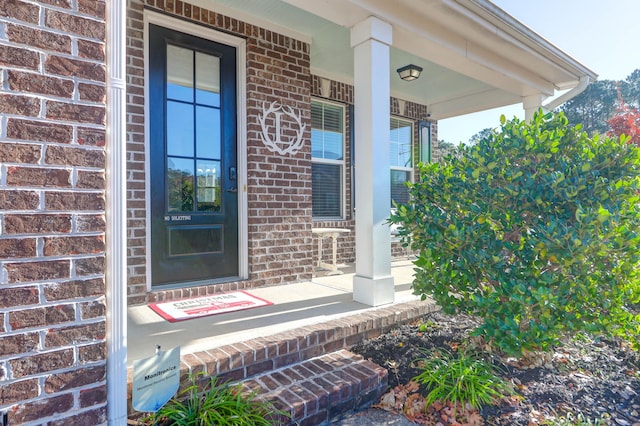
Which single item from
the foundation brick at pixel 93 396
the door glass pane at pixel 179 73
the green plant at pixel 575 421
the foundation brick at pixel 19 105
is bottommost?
the green plant at pixel 575 421

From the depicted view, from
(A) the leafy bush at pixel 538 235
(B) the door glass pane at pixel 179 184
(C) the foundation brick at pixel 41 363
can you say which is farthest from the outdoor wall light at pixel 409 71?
(C) the foundation brick at pixel 41 363

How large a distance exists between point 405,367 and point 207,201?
2.12 metres

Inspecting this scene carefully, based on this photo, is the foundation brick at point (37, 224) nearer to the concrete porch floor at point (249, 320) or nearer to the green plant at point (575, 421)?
the concrete porch floor at point (249, 320)

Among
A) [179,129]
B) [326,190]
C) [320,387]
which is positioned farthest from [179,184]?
[326,190]

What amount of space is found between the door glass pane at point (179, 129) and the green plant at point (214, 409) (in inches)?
78.6

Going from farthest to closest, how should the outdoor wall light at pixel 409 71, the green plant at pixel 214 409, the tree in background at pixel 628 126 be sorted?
the tree in background at pixel 628 126 → the outdoor wall light at pixel 409 71 → the green plant at pixel 214 409

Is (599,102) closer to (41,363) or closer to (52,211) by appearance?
(52,211)

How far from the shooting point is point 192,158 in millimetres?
3096

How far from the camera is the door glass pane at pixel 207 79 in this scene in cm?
315

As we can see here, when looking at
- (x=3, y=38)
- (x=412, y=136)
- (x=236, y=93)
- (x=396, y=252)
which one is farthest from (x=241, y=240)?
(x=412, y=136)

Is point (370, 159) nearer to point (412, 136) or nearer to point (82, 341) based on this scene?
point (82, 341)

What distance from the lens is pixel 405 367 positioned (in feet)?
6.93

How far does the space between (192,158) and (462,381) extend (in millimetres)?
2611

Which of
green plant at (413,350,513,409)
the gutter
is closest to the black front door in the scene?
green plant at (413,350,513,409)
